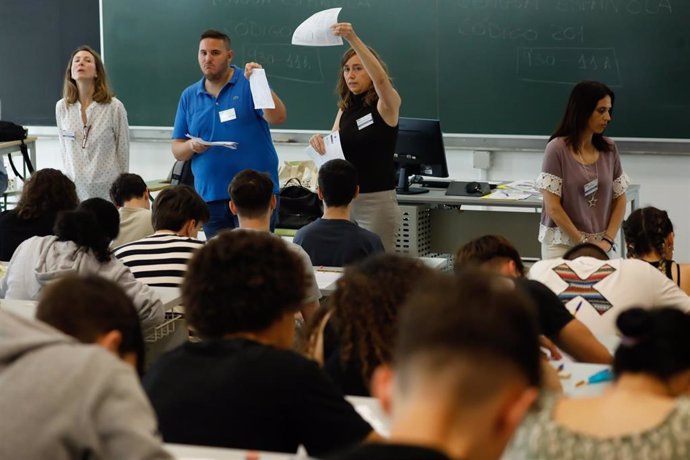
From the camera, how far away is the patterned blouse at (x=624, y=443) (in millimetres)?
1780

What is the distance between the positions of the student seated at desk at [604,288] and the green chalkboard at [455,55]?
3599mm

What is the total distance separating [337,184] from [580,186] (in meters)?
1.23

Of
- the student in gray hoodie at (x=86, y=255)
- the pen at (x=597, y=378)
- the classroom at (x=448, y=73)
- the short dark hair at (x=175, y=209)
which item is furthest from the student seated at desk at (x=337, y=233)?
the classroom at (x=448, y=73)

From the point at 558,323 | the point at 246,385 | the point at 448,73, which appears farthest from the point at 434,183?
the point at 246,385

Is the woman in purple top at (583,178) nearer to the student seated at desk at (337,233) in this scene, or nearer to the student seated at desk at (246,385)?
the student seated at desk at (337,233)

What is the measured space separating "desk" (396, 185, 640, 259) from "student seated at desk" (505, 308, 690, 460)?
170 inches

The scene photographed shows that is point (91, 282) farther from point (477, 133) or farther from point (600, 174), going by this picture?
point (477, 133)

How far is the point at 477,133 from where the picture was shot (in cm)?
721

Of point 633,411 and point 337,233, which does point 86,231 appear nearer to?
point 337,233

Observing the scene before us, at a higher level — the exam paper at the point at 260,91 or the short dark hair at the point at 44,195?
the exam paper at the point at 260,91

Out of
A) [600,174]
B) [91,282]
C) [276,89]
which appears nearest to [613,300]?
[600,174]

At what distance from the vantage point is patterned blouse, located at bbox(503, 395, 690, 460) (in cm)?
178

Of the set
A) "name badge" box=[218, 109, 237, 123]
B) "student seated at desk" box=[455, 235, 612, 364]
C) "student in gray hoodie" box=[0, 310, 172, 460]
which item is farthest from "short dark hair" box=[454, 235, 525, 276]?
"name badge" box=[218, 109, 237, 123]

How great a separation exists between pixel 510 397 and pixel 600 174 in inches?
151
